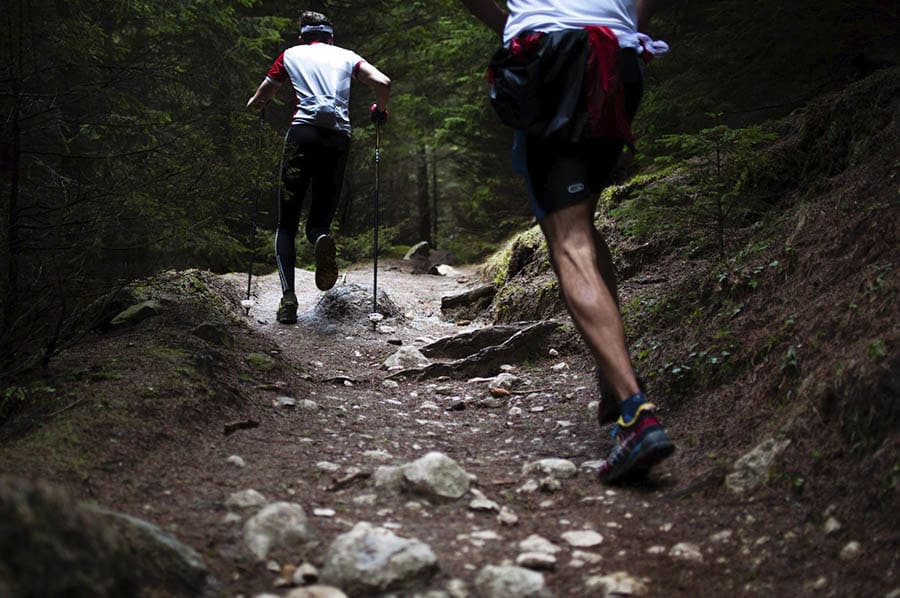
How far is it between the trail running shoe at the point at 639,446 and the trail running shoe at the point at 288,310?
4587 mm

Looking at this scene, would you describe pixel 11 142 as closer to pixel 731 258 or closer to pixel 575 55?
pixel 575 55

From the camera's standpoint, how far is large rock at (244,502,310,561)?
6.18 ft

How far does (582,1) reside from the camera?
2.70m

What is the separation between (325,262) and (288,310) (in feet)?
2.04

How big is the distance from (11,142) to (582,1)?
10.3 feet

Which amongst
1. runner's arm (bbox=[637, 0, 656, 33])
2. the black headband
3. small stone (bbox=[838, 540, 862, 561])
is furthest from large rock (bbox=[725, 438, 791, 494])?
the black headband

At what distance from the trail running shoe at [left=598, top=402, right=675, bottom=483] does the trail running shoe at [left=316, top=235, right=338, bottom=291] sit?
432 cm

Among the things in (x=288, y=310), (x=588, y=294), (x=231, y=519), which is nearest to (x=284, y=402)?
(x=231, y=519)

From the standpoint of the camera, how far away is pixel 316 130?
6.13m

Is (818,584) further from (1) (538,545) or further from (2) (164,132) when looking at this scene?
(2) (164,132)

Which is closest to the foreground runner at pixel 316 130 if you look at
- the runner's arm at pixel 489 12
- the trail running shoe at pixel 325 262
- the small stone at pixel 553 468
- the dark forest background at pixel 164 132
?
the trail running shoe at pixel 325 262

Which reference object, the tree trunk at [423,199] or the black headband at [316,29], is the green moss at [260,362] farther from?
the tree trunk at [423,199]

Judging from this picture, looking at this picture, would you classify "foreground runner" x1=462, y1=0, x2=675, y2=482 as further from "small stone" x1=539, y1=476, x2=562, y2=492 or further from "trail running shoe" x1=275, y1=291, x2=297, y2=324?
"trail running shoe" x1=275, y1=291, x2=297, y2=324

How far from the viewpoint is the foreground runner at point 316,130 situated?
611 cm
